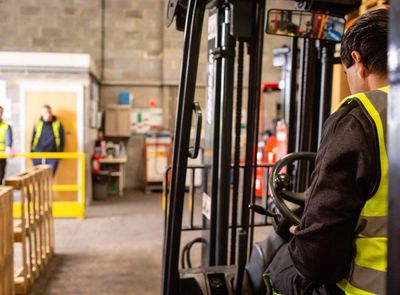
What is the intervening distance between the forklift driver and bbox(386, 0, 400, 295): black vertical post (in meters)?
0.48

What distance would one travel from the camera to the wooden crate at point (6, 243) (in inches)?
119

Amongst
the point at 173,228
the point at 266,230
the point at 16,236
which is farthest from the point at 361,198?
the point at 266,230

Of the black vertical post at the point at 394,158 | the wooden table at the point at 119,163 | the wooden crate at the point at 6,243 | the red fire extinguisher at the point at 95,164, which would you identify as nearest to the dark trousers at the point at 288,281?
the black vertical post at the point at 394,158

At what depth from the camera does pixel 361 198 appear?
1141 mm

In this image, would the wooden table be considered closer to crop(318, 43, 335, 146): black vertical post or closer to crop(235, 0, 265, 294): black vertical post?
crop(318, 43, 335, 146): black vertical post

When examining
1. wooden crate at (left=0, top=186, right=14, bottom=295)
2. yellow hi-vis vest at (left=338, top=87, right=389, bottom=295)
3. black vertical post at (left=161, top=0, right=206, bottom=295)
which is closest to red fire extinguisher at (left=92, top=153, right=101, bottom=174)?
wooden crate at (left=0, top=186, right=14, bottom=295)

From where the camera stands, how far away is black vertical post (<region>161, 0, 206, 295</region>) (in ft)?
7.16

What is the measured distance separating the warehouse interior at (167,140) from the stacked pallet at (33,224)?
2 centimetres

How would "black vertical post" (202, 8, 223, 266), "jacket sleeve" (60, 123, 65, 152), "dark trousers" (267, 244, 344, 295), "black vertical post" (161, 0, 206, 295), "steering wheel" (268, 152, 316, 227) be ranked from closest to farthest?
"dark trousers" (267, 244, 344, 295) → "steering wheel" (268, 152, 316, 227) → "black vertical post" (161, 0, 206, 295) → "black vertical post" (202, 8, 223, 266) → "jacket sleeve" (60, 123, 65, 152)

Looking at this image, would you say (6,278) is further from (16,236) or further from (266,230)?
(266,230)

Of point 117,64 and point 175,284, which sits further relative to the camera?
point 117,64

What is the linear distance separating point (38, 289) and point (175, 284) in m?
2.43

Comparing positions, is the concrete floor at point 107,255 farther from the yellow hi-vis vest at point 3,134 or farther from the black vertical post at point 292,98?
the black vertical post at point 292,98

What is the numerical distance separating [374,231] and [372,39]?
1.81ft
